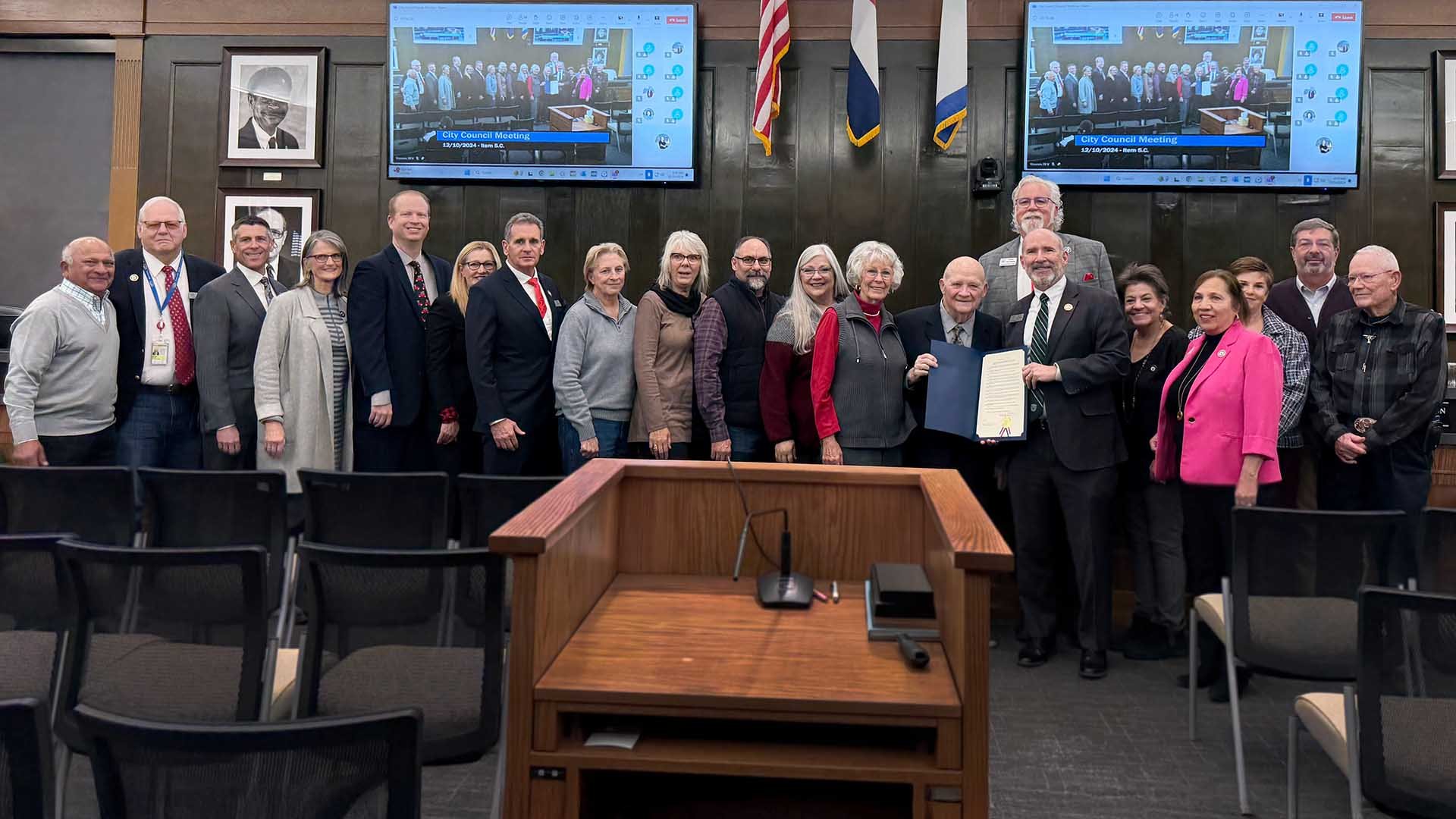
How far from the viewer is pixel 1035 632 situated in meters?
3.62

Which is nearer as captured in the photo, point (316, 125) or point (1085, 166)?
point (1085, 166)

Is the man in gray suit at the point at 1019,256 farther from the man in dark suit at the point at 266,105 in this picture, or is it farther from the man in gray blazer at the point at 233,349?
the man in dark suit at the point at 266,105

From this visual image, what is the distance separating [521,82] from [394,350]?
1.95 meters

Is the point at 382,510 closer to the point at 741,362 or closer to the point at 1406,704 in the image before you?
the point at 741,362

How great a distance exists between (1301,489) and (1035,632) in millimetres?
1426

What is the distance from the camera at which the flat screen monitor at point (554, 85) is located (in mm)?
5117

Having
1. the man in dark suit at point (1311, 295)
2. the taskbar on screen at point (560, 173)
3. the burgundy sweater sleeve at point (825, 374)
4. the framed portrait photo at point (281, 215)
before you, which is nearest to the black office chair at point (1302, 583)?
the burgundy sweater sleeve at point (825, 374)

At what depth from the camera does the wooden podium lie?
52.2 inches

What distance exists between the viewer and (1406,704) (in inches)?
65.2

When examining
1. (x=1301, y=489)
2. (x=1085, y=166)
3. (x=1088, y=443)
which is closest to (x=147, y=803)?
(x=1088, y=443)

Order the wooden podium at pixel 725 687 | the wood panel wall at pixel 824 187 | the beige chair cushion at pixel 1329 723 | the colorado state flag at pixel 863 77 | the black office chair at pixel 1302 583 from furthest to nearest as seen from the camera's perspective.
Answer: the wood panel wall at pixel 824 187 < the colorado state flag at pixel 863 77 < the black office chair at pixel 1302 583 < the beige chair cushion at pixel 1329 723 < the wooden podium at pixel 725 687

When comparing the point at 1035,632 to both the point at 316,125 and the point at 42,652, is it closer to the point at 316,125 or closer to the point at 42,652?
the point at 42,652

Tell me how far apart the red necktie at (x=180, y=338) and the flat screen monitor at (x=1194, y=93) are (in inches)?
162

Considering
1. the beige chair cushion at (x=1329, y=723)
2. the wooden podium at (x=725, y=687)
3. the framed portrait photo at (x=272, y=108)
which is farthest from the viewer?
the framed portrait photo at (x=272, y=108)
